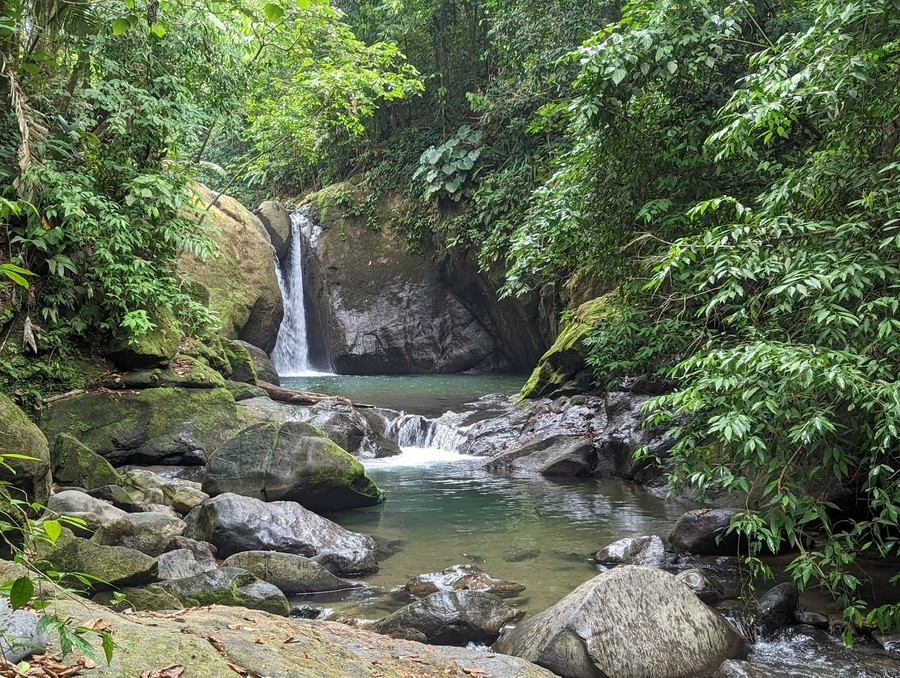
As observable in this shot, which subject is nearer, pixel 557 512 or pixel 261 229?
pixel 557 512

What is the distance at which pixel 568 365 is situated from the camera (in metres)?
13.9

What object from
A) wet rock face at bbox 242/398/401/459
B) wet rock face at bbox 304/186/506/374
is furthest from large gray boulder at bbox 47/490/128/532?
wet rock face at bbox 304/186/506/374

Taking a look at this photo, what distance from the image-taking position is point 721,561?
22.6 feet

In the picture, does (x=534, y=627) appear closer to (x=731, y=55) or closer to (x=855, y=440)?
(x=855, y=440)

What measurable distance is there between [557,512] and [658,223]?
11.9ft

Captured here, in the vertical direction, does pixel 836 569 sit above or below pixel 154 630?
below

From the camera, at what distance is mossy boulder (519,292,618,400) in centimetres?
1349

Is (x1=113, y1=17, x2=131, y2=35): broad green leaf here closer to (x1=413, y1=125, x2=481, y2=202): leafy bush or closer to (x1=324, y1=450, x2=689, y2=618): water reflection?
(x1=324, y1=450, x2=689, y2=618): water reflection

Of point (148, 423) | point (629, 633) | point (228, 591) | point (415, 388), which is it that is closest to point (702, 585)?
point (629, 633)

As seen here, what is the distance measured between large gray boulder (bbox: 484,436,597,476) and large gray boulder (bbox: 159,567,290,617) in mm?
6268

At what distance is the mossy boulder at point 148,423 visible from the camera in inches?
354

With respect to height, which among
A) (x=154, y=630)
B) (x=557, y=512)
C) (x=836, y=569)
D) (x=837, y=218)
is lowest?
(x=557, y=512)

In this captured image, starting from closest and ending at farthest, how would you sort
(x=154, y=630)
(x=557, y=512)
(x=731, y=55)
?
(x=154, y=630) < (x=731, y=55) < (x=557, y=512)

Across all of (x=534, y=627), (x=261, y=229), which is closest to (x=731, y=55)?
(x=534, y=627)
